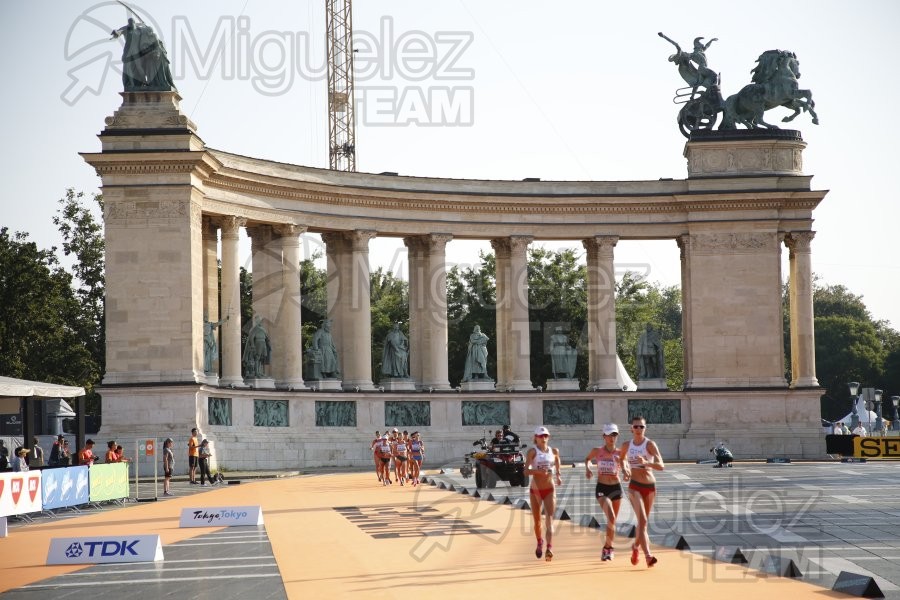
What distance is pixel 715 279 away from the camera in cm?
7638

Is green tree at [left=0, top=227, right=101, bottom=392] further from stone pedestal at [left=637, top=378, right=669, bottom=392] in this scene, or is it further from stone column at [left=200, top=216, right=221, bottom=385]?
stone pedestal at [left=637, top=378, right=669, bottom=392]

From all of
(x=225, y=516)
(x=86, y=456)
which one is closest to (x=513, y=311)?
(x=86, y=456)

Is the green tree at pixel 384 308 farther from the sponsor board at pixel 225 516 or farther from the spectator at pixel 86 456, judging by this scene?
the sponsor board at pixel 225 516

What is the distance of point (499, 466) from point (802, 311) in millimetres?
31958

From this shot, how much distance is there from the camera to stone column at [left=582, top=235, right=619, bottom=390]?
76188mm

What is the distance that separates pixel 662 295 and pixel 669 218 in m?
116

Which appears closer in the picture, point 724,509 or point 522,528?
point 522,528

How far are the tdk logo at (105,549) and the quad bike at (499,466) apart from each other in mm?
24110

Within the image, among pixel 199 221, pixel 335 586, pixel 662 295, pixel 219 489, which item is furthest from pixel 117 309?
pixel 662 295

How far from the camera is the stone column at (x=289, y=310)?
70.1m

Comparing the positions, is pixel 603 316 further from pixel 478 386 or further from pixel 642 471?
pixel 642 471

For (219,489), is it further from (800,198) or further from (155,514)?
(800,198)

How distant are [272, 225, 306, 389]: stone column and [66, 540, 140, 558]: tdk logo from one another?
138 ft

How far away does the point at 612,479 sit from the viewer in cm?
2631
